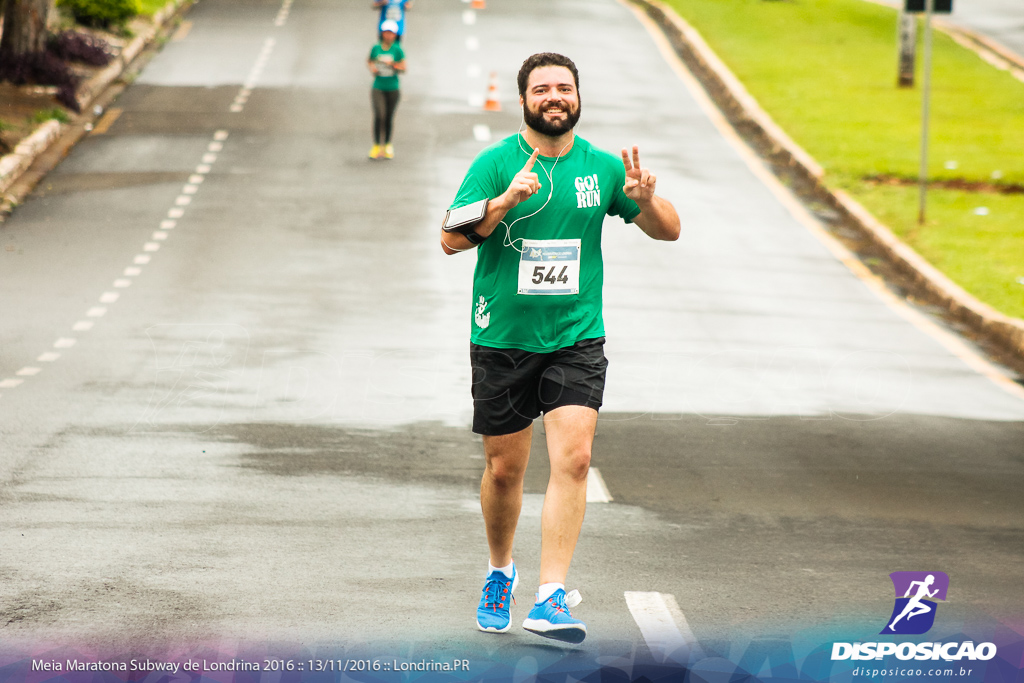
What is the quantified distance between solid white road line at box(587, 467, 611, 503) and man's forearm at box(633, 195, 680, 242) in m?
2.30

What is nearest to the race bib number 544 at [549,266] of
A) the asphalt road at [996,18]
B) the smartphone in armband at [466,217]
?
the smartphone in armband at [466,217]

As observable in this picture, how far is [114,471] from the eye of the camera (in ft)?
26.6

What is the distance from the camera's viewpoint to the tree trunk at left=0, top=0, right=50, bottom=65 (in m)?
24.0

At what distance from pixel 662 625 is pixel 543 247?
1.57m

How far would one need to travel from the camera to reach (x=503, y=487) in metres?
5.57

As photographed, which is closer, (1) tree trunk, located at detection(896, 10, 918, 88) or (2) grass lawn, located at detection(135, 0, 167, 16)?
(1) tree trunk, located at detection(896, 10, 918, 88)

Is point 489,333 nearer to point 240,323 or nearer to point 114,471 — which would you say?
point 114,471

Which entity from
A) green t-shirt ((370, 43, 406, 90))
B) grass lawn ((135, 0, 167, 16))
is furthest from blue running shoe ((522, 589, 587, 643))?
grass lawn ((135, 0, 167, 16))

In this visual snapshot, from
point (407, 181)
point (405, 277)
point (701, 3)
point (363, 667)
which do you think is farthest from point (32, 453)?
point (701, 3)

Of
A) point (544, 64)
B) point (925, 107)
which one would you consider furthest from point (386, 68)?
point (544, 64)

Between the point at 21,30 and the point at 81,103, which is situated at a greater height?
the point at 21,30

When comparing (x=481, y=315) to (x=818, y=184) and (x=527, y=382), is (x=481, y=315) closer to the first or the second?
(x=527, y=382)

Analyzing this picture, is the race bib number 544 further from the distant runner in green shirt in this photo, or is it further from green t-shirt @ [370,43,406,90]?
green t-shirt @ [370,43,406,90]

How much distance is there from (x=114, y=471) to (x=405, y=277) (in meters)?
6.51
